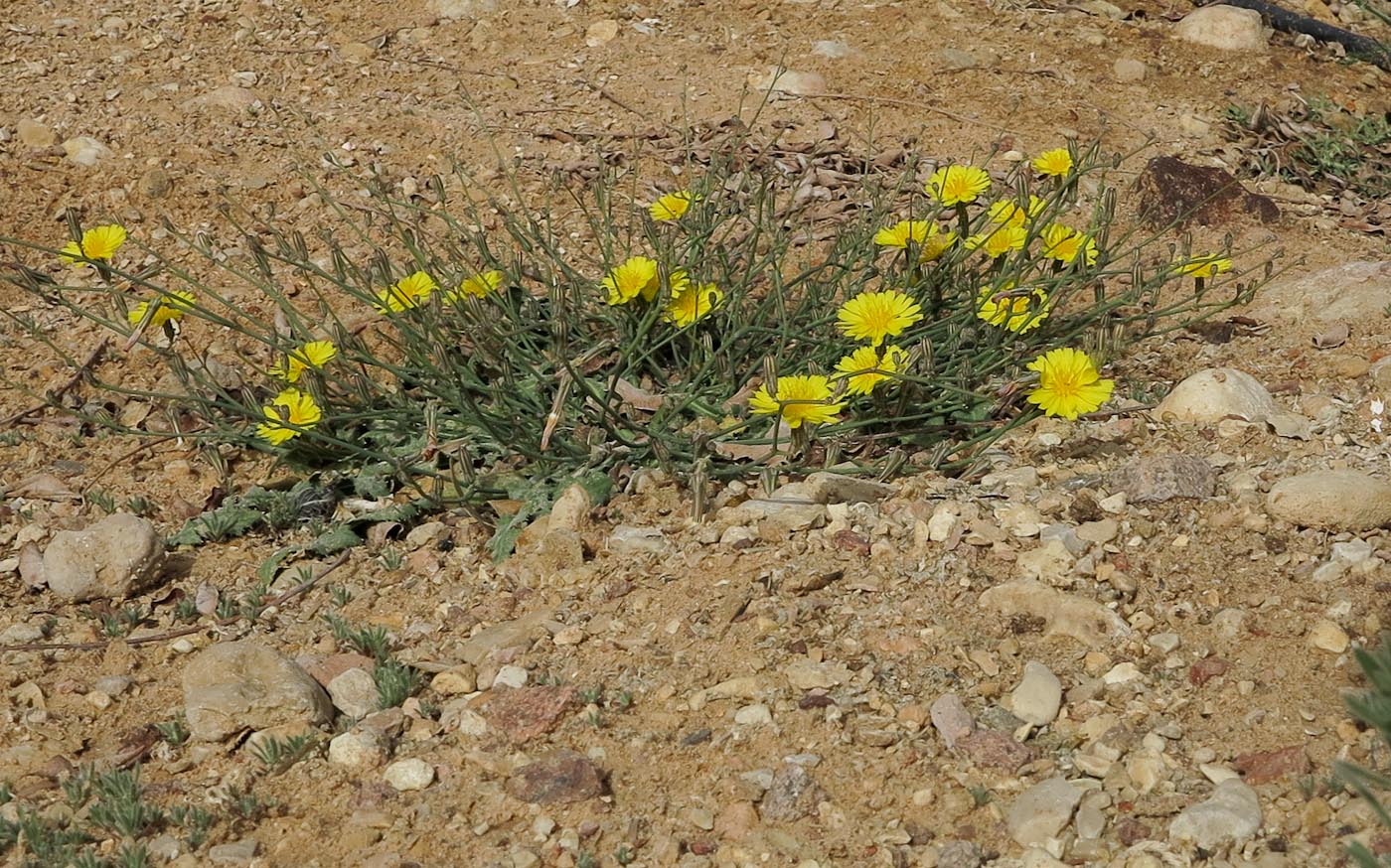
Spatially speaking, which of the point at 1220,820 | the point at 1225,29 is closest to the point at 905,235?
the point at 1220,820

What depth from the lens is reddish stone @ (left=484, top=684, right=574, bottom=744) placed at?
8.01 feet

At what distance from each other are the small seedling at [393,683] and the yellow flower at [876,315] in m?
1.19

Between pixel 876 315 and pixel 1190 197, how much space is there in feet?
6.17

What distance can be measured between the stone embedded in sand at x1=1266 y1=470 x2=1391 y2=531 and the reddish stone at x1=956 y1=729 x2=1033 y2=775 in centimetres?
82

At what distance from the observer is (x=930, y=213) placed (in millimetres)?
3389

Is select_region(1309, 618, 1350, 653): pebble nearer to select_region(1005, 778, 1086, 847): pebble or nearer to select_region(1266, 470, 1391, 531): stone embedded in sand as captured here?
select_region(1266, 470, 1391, 531): stone embedded in sand

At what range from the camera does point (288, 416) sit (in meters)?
3.22

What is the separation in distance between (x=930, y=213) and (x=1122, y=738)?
4.91 ft

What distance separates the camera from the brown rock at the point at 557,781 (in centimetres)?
227

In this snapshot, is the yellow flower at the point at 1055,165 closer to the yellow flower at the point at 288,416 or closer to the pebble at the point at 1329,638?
the pebble at the point at 1329,638

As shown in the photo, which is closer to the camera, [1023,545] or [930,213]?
[1023,545]

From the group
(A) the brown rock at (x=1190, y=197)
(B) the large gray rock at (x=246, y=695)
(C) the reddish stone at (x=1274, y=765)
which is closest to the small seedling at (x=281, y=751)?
(B) the large gray rock at (x=246, y=695)

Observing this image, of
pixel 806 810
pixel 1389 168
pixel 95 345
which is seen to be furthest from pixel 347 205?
pixel 1389 168

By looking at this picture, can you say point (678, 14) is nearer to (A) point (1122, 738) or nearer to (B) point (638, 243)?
(B) point (638, 243)
